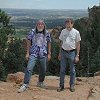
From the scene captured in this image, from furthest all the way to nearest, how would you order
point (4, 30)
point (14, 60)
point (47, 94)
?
point (14, 60), point (4, 30), point (47, 94)

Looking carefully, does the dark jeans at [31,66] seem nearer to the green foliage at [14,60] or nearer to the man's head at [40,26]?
the man's head at [40,26]

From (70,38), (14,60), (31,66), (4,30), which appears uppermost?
(70,38)

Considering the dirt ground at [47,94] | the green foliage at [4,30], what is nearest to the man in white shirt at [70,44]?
the dirt ground at [47,94]

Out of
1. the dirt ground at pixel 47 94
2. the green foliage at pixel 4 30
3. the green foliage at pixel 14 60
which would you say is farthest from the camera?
the green foliage at pixel 14 60

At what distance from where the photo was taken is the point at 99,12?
62.0 meters

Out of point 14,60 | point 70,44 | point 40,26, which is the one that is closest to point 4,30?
point 14,60

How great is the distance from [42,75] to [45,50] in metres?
0.75

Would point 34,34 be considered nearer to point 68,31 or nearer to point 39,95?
point 68,31

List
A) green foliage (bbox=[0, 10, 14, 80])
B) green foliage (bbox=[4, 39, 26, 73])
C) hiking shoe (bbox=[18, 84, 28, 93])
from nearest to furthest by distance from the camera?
hiking shoe (bbox=[18, 84, 28, 93]), green foliage (bbox=[0, 10, 14, 80]), green foliage (bbox=[4, 39, 26, 73])

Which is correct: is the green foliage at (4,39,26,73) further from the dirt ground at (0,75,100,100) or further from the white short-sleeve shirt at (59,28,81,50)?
the white short-sleeve shirt at (59,28,81,50)

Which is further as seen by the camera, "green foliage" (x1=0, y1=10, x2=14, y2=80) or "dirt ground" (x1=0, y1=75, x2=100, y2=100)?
"green foliage" (x1=0, y1=10, x2=14, y2=80)

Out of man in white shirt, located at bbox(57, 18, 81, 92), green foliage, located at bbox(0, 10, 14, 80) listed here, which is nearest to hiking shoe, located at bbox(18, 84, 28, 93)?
man in white shirt, located at bbox(57, 18, 81, 92)

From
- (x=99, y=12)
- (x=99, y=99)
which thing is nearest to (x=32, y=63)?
(x=99, y=99)

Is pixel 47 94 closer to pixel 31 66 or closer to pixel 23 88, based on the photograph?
pixel 23 88
